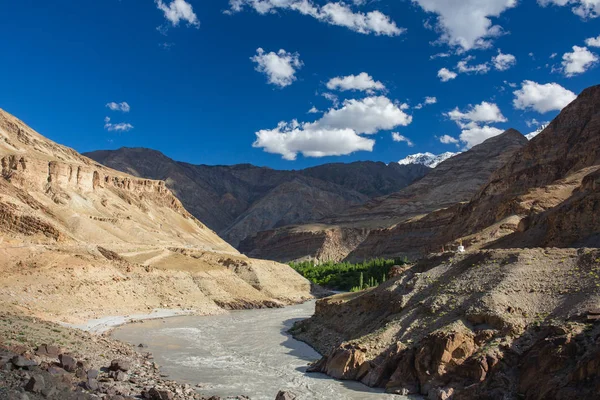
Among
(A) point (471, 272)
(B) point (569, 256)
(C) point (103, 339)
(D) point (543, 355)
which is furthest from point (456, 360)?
(C) point (103, 339)

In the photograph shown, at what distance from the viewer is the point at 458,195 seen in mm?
181625

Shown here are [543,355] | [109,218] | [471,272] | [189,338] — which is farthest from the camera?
[109,218]

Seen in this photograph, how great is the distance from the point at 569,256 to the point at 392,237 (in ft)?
383

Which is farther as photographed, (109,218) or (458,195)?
(458,195)

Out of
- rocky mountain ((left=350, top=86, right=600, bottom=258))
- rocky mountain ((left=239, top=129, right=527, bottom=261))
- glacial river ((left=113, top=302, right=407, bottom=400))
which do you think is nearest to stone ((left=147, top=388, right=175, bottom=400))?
glacial river ((left=113, top=302, right=407, bottom=400))

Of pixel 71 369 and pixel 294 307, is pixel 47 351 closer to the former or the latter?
pixel 71 369

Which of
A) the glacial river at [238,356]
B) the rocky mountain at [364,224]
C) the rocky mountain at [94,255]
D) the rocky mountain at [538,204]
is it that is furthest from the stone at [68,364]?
the rocky mountain at [364,224]

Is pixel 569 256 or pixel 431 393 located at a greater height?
pixel 569 256

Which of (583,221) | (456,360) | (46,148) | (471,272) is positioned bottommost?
(456,360)

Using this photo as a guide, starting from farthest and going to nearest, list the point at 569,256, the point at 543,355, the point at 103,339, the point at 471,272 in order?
the point at 103,339
the point at 471,272
the point at 569,256
the point at 543,355

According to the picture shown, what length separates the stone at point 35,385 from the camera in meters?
18.6

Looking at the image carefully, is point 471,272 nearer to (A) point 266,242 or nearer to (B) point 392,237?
(B) point 392,237

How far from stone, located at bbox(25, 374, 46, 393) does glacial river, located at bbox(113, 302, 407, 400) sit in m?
8.27

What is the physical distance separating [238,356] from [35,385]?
18688mm
